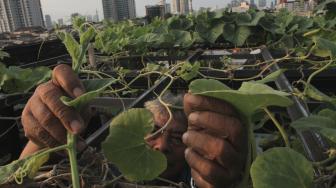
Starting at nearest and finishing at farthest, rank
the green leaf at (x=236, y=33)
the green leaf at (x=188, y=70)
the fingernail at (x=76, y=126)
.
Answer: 1. the fingernail at (x=76, y=126)
2. the green leaf at (x=188, y=70)
3. the green leaf at (x=236, y=33)

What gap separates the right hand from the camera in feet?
1.83

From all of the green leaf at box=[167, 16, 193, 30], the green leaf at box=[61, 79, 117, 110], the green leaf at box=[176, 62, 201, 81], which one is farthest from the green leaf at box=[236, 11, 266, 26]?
the green leaf at box=[61, 79, 117, 110]

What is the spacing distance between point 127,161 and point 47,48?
2362mm

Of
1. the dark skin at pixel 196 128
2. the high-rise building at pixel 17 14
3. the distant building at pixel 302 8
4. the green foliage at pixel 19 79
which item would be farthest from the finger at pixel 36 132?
the high-rise building at pixel 17 14

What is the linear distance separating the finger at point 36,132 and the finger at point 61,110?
0.16 ft

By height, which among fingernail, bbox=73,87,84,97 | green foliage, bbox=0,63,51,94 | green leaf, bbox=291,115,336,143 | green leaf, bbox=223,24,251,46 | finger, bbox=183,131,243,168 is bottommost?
green leaf, bbox=223,24,251,46

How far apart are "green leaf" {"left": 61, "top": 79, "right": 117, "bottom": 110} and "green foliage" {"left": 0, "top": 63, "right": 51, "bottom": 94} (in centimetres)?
75

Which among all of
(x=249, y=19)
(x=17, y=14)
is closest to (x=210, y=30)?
(x=249, y=19)

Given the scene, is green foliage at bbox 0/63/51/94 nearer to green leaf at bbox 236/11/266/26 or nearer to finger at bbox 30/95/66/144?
finger at bbox 30/95/66/144

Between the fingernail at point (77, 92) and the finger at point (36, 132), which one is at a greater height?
the fingernail at point (77, 92)

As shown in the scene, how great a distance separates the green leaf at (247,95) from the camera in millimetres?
448

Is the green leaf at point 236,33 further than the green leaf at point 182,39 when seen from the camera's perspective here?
Yes

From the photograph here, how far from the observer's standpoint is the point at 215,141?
1.69 ft

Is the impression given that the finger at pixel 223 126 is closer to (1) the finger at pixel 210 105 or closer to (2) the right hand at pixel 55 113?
(1) the finger at pixel 210 105
